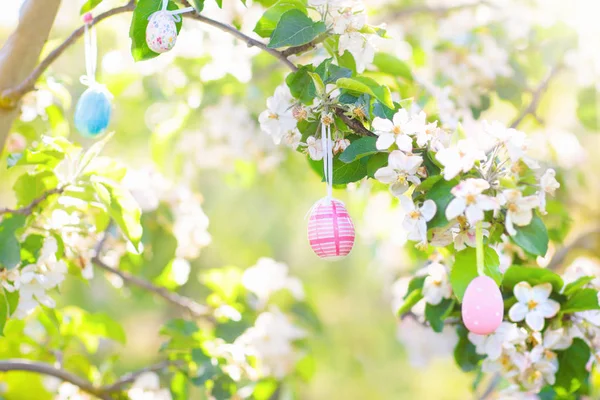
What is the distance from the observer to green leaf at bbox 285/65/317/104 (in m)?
0.90

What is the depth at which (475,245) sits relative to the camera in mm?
Answer: 819

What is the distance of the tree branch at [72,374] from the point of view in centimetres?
116

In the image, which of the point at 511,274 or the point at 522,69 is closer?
the point at 511,274

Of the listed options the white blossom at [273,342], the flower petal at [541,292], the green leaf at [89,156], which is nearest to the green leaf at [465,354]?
the flower petal at [541,292]

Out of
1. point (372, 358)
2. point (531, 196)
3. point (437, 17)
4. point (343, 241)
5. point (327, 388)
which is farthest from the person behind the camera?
point (327, 388)

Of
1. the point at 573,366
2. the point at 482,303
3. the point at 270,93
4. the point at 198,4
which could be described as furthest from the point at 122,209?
the point at 270,93

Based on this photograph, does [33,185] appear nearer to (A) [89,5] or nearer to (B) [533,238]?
(A) [89,5]

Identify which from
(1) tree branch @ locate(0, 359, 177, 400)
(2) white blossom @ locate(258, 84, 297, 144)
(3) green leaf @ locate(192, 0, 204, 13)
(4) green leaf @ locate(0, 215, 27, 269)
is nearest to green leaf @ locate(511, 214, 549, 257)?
(2) white blossom @ locate(258, 84, 297, 144)

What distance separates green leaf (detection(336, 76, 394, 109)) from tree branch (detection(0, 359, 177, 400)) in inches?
29.6

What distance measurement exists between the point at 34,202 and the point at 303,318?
0.93 meters

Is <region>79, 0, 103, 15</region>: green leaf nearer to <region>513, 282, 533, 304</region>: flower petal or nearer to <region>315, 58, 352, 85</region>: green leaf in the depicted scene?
<region>315, 58, 352, 85</region>: green leaf

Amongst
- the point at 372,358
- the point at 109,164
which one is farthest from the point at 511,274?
the point at 372,358

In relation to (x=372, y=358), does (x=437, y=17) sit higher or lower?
higher

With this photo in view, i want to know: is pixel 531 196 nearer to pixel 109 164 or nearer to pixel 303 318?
pixel 109 164
